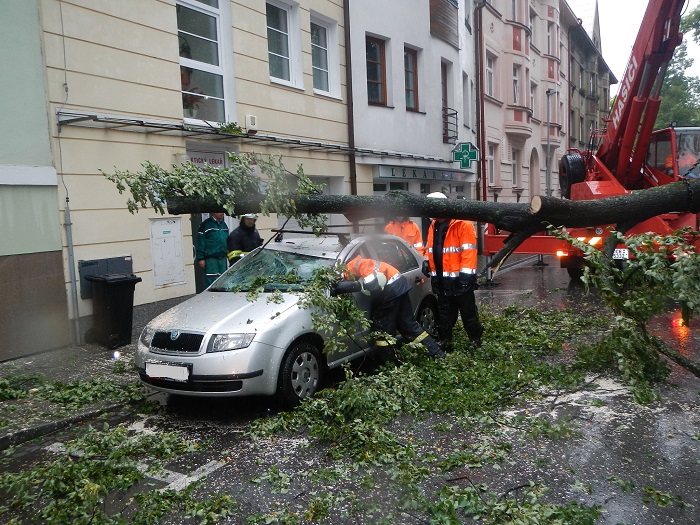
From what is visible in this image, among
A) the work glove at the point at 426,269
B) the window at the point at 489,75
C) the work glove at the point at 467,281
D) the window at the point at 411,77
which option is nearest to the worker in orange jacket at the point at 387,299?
the work glove at the point at 467,281

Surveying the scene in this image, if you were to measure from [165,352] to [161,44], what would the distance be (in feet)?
19.0

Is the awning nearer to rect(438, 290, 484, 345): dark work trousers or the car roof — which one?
the car roof

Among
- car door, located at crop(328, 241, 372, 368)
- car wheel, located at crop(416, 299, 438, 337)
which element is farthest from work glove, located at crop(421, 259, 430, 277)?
car door, located at crop(328, 241, 372, 368)

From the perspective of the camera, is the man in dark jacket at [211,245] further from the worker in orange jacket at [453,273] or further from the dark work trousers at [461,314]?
the dark work trousers at [461,314]

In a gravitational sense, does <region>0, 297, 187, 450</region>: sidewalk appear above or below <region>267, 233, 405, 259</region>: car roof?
below

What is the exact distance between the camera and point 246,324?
522cm

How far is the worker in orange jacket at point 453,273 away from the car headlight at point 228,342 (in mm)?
2766

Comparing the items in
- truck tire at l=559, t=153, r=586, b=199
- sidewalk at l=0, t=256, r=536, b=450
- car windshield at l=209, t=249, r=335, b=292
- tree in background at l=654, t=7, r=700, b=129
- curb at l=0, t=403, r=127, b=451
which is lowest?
curb at l=0, t=403, r=127, b=451

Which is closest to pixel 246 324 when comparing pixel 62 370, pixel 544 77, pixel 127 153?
pixel 62 370

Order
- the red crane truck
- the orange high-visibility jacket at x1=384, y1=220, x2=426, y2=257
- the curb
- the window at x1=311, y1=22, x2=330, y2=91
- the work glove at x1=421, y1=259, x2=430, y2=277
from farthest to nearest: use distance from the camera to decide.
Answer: the window at x1=311, y1=22, x2=330, y2=91
the red crane truck
the orange high-visibility jacket at x1=384, y1=220, x2=426, y2=257
the work glove at x1=421, y1=259, x2=430, y2=277
the curb

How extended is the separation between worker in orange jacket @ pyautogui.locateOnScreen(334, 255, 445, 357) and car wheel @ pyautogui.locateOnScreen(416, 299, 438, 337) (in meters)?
0.93

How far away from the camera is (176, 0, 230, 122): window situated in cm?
992

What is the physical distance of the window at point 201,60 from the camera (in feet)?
32.6

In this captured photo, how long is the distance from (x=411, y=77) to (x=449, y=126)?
8.85 feet
